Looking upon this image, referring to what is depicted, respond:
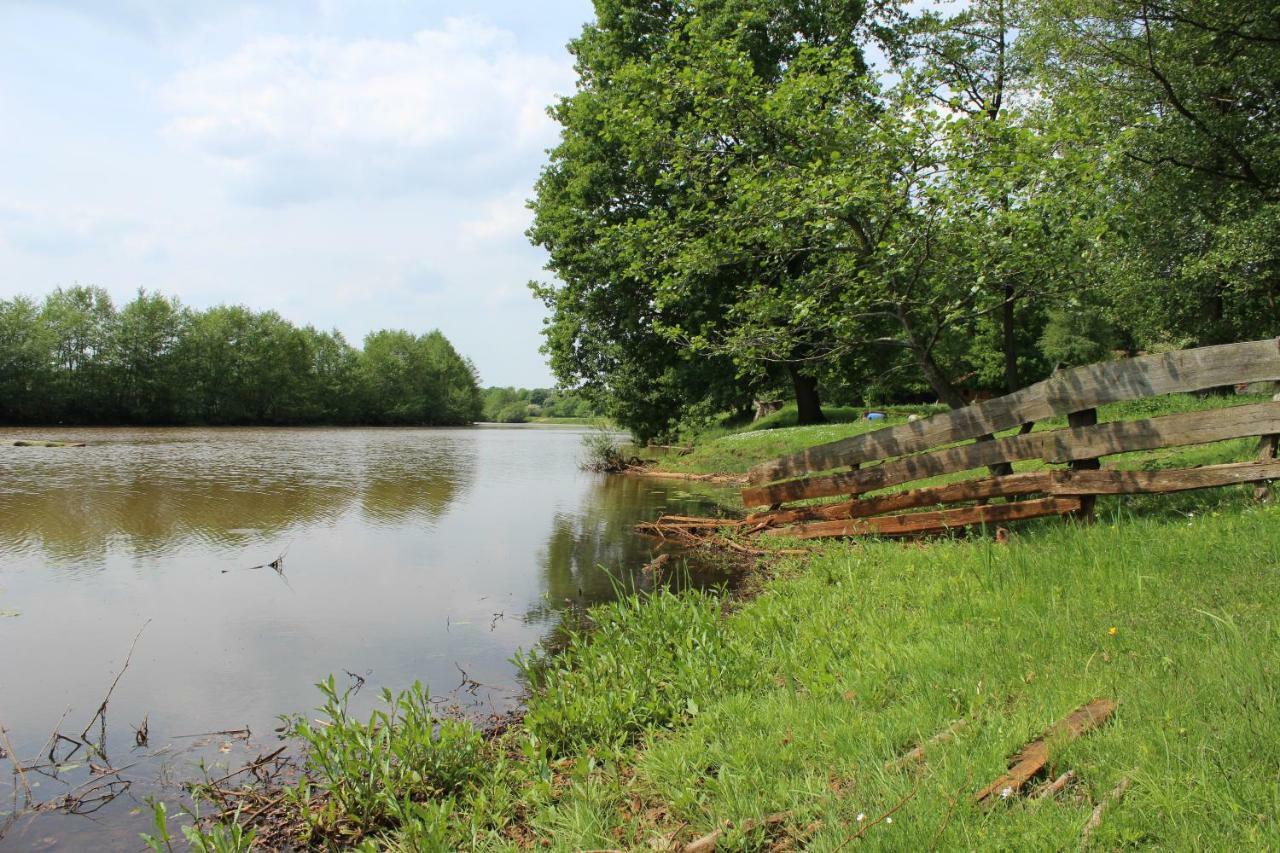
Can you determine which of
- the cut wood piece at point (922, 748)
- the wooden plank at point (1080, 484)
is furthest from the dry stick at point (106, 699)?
the wooden plank at point (1080, 484)

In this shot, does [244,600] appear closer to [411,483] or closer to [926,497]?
[926,497]

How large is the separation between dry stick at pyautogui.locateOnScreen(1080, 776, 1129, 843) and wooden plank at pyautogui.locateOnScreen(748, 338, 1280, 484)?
16.8 ft

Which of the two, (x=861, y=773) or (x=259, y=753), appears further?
(x=259, y=753)

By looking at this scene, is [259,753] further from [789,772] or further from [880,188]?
[880,188]

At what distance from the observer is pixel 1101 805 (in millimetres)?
2721

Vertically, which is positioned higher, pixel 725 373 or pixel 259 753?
pixel 725 373

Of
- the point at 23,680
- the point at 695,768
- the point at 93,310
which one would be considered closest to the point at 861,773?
the point at 695,768

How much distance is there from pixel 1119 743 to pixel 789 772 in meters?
1.47

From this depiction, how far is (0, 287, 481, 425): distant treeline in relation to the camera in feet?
201

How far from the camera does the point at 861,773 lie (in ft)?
11.1

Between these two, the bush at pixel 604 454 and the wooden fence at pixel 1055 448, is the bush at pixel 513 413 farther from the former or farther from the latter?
the wooden fence at pixel 1055 448

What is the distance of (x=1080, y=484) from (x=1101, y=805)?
5.58 metres

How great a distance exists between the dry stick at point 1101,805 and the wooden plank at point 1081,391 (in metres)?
5.13

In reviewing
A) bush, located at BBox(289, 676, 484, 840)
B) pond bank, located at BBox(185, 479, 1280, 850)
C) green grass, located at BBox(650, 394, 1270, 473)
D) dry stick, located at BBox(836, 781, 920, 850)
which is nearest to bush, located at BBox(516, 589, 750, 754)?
pond bank, located at BBox(185, 479, 1280, 850)
